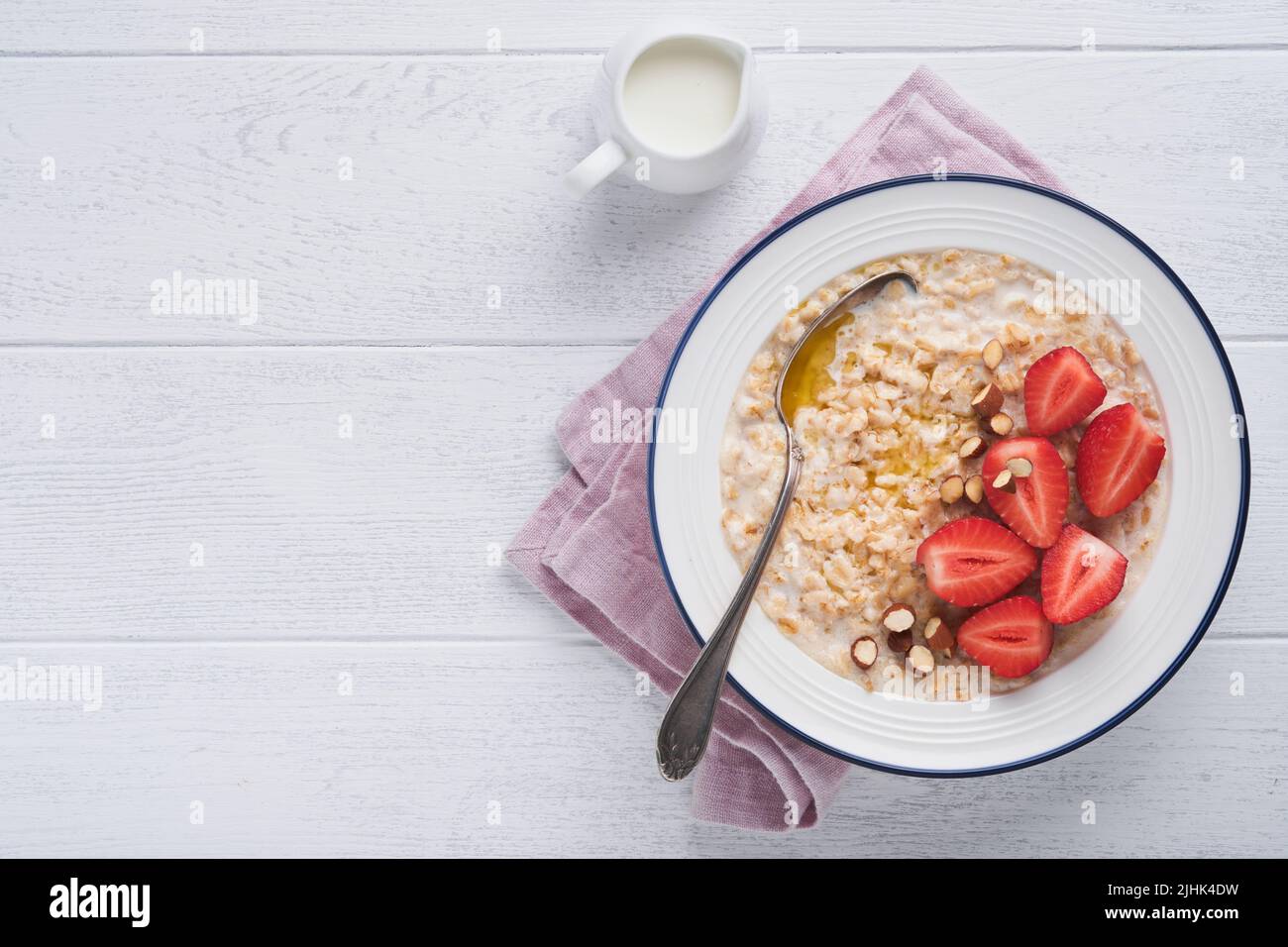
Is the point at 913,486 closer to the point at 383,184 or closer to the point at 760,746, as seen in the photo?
the point at 760,746

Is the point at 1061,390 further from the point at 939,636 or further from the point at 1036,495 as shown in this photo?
the point at 939,636

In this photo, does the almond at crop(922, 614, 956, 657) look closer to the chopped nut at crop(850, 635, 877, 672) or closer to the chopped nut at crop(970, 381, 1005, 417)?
the chopped nut at crop(850, 635, 877, 672)

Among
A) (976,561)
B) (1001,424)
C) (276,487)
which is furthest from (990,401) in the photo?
(276,487)

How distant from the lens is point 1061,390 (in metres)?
0.91

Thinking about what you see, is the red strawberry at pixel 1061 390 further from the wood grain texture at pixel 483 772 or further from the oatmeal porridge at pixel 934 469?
the wood grain texture at pixel 483 772

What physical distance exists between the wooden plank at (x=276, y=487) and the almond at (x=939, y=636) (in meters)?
0.37

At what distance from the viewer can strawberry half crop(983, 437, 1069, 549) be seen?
90cm

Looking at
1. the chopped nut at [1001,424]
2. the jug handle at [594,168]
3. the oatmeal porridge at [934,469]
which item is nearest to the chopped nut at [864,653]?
the oatmeal porridge at [934,469]

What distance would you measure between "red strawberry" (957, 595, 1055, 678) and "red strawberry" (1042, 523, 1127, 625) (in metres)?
0.02

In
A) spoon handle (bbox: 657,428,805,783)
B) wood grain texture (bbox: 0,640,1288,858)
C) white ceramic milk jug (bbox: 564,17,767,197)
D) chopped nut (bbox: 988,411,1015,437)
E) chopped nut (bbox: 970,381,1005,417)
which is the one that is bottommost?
wood grain texture (bbox: 0,640,1288,858)

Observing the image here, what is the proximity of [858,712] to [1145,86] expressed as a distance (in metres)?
0.72

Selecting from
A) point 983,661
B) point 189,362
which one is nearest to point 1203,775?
point 983,661

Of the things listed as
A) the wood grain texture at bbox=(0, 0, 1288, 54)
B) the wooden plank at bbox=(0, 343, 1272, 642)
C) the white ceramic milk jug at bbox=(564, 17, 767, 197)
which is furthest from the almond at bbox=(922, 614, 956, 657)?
the wood grain texture at bbox=(0, 0, 1288, 54)

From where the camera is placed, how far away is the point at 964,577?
91cm
